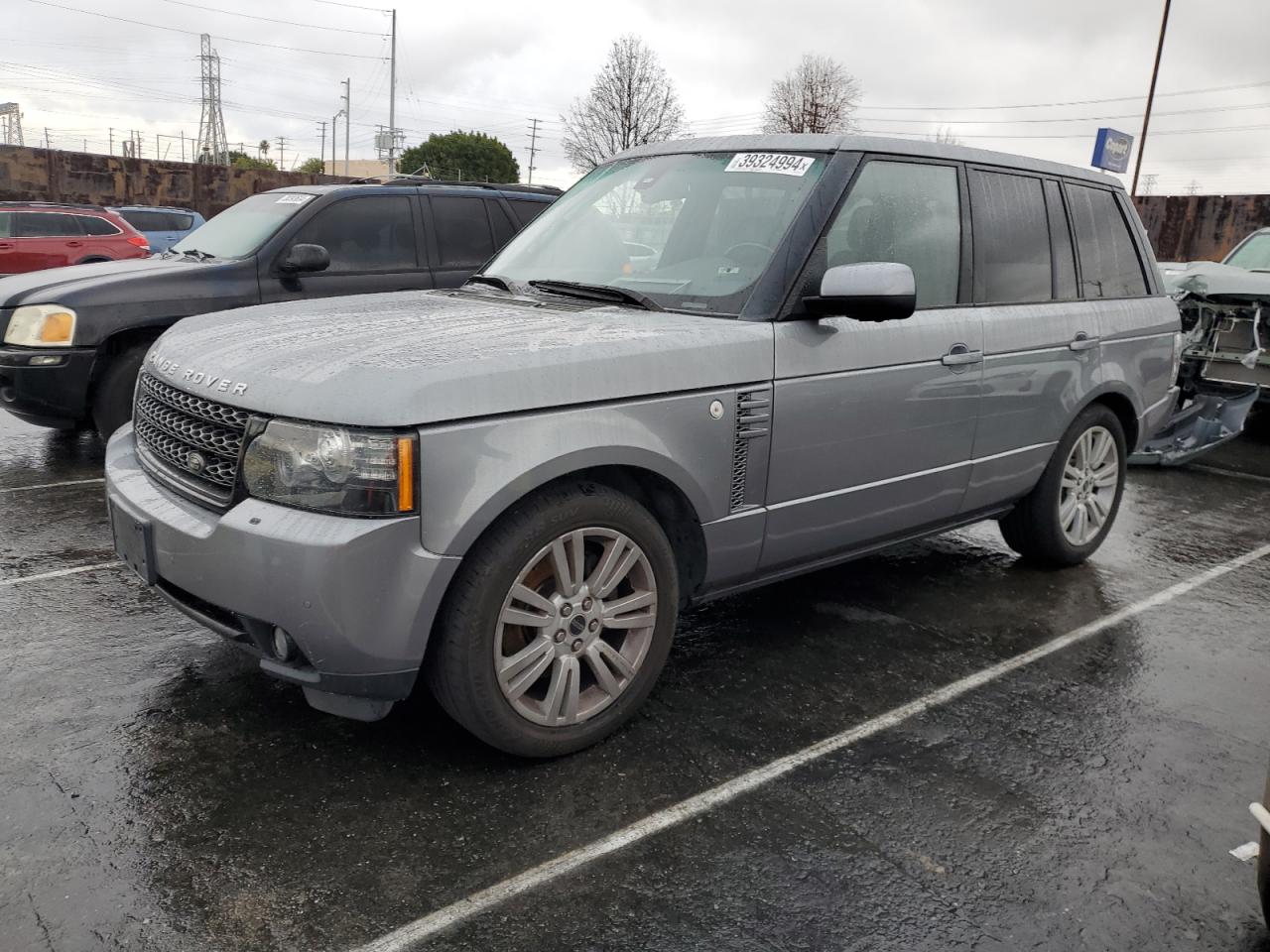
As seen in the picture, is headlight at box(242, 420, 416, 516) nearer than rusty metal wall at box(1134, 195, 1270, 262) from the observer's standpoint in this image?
Yes

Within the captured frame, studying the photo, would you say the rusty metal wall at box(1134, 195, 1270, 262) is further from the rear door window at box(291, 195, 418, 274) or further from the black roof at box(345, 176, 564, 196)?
the rear door window at box(291, 195, 418, 274)

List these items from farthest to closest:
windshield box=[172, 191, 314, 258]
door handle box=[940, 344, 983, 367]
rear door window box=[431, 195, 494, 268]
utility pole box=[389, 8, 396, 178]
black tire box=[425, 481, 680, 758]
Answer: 1. utility pole box=[389, 8, 396, 178]
2. rear door window box=[431, 195, 494, 268]
3. windshield box=[172, 191, 314, 258]
4. door handle box=[940, 344, 983, 367]
5. black tire box=[425, 481, 680, 758]

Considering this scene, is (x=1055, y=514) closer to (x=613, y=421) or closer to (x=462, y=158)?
(x=613, y=421)

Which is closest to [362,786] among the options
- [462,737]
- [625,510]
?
[462,737]

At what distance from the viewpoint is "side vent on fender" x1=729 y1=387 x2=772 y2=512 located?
329 centimetres

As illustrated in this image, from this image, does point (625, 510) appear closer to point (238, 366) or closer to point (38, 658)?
point (238, 366)

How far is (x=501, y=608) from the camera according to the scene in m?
2.81

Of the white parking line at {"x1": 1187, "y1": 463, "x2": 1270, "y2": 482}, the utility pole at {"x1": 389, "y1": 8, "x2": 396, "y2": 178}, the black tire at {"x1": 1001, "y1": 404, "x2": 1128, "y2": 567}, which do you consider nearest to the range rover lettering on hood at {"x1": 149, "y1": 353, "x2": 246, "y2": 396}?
the black tire at {"x1": 1001, "y1": 404, "x2": 1128, "y2": 567}

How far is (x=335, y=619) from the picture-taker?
2.58 meters

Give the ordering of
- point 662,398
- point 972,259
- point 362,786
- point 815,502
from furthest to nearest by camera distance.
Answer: point 972,259
point 815,502
point 662,398
point 362,786

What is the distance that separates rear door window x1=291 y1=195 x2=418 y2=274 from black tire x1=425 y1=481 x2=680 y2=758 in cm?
477

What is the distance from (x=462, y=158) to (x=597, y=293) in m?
67.0

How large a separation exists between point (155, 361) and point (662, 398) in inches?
65.4

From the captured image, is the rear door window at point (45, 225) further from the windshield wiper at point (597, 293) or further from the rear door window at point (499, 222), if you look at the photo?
the windshield wiper at point (597, 293)
